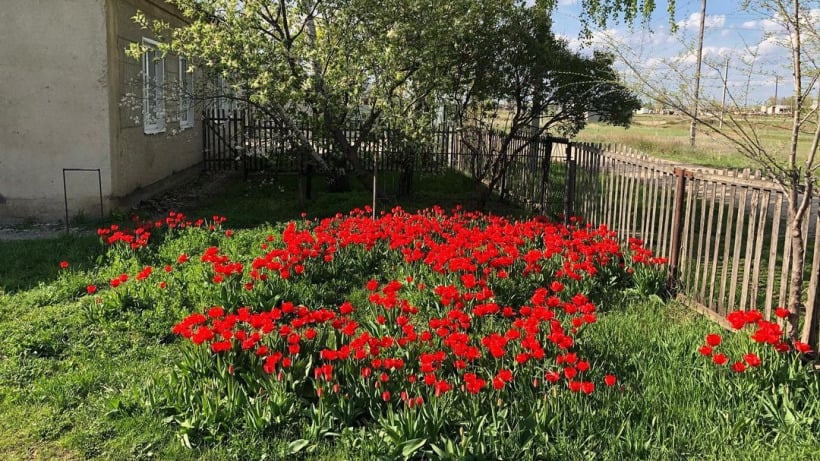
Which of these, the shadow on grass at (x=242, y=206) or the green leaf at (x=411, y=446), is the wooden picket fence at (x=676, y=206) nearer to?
the shadow on grass at (x=242, y=206)

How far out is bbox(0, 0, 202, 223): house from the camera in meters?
8.84

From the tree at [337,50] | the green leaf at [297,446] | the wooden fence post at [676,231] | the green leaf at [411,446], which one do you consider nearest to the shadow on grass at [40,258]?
the tree at [337,50]

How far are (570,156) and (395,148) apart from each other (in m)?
3.71

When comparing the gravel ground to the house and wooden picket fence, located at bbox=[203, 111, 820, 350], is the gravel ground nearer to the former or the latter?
the house

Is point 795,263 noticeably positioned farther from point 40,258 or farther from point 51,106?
point 51,106

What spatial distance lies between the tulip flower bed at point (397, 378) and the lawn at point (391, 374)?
13 mm

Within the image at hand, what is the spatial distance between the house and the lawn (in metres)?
3.88

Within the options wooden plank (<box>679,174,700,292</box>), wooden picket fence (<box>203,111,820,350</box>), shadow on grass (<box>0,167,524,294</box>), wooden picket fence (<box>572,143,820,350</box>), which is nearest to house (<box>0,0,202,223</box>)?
shadow on grass (<box>0,167,524,294</box>)

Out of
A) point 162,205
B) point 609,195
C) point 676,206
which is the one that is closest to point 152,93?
point 162,205

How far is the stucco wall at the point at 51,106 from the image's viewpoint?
882 cm

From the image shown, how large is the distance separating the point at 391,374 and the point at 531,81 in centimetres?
698

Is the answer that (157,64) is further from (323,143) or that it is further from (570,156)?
(570,156)

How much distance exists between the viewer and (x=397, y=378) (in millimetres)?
3635

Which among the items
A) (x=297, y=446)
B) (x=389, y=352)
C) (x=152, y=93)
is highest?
(x=152, y=93)
